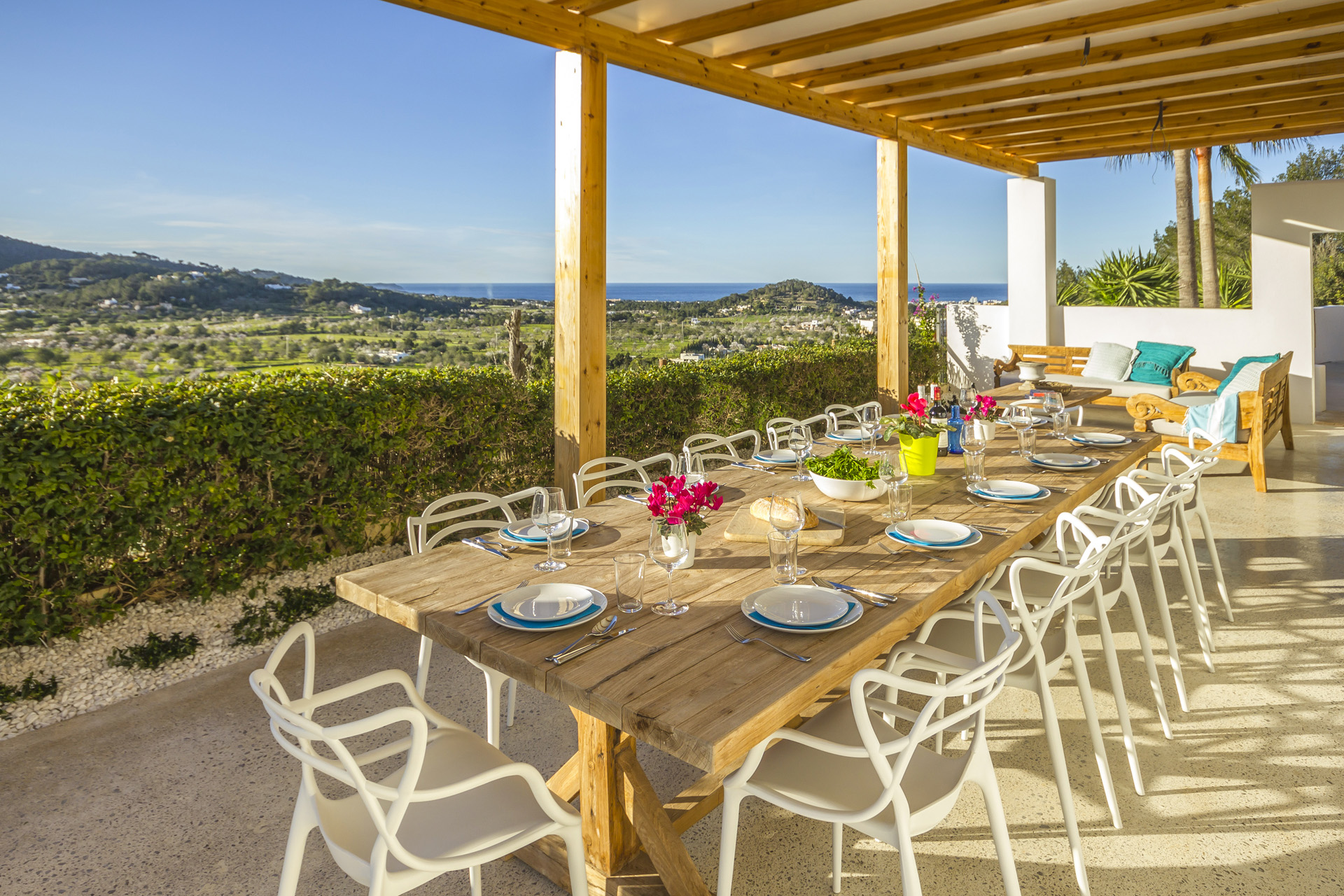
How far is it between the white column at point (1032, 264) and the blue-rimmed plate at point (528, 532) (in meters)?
9.06

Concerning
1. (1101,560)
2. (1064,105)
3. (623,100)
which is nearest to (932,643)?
(1101,560)

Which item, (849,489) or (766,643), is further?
(849,489)

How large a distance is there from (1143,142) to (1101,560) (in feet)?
24.4

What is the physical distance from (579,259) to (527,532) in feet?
6.35

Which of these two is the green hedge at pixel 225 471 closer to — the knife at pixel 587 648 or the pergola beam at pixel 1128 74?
the knife at pixel 587 648

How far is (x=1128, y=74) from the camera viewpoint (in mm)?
5332

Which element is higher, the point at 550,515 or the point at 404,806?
the point at 550,515

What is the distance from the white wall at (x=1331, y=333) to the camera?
13695mm

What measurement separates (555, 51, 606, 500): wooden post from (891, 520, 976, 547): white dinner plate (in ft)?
6.81

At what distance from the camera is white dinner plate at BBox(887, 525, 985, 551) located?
2.20 metres

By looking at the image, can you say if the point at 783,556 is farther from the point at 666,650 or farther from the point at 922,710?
the point at 922,710

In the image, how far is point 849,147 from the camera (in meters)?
27.9

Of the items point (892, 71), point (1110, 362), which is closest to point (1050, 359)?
point (1110, 362)

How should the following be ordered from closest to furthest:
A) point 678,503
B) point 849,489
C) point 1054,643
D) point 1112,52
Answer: point 678,503 → point 1054,643 → point 849,489 → point 1112,52
